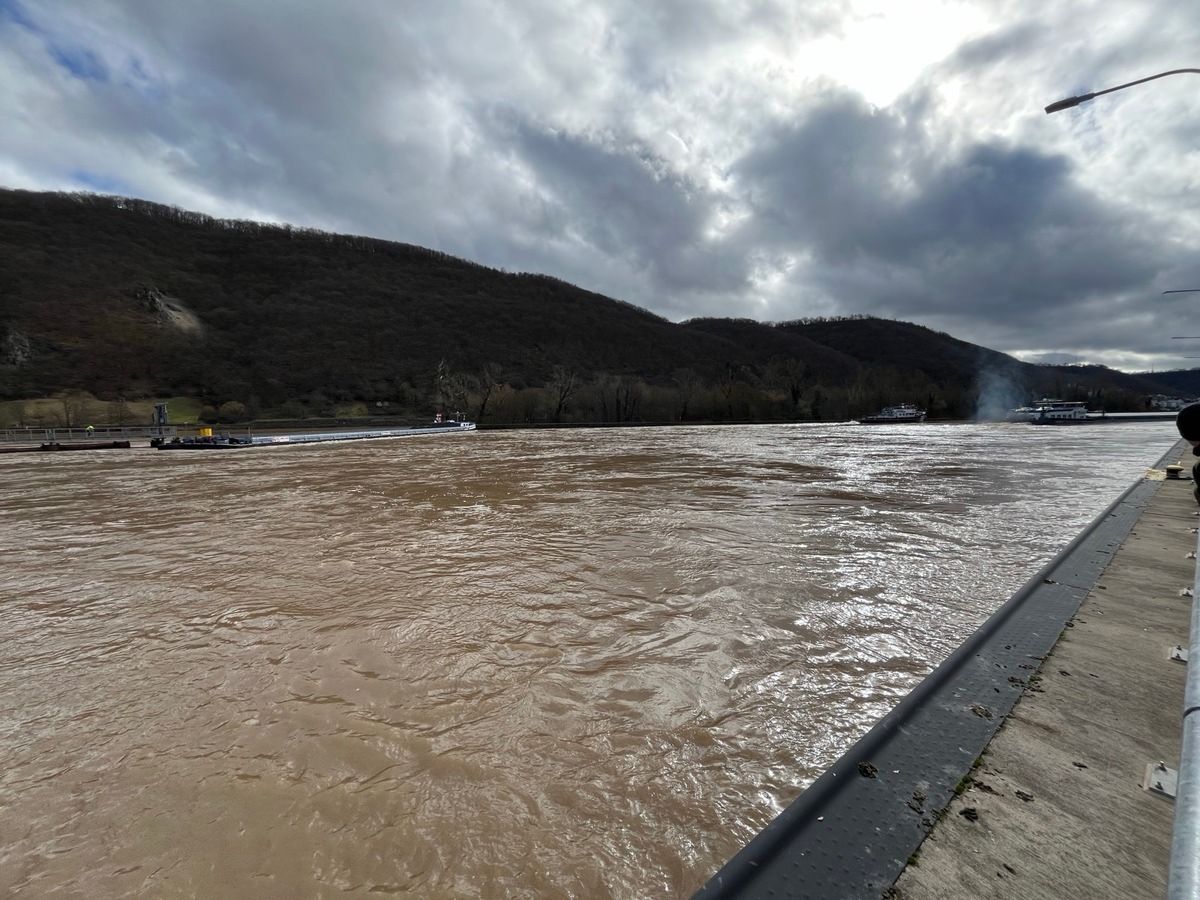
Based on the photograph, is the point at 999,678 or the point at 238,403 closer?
the point at 999,678

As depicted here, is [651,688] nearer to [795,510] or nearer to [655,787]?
[655,787]

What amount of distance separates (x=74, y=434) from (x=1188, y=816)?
6040 centimetres

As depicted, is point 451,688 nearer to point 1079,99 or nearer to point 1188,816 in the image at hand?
point 1188,816

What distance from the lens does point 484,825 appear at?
271 centimetres

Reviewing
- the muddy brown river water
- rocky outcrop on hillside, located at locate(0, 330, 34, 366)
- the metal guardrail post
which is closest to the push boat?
the muddy brown river water

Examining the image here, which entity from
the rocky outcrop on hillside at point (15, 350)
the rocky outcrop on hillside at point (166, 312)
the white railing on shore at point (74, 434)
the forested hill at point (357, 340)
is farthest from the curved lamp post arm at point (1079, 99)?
the rocky outcrop on hillside at point (166, 312)

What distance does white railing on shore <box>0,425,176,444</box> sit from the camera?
39219 millimetres

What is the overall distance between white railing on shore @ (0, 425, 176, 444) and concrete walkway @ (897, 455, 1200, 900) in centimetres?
4799

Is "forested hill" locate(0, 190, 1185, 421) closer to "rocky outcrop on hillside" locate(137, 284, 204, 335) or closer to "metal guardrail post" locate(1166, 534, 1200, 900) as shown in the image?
"rocky outcrop on hillside" locate(137, 284, 204, 335)

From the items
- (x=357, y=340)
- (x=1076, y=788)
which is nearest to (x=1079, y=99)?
(x=1076, y=788)

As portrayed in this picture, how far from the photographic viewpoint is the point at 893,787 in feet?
7.24

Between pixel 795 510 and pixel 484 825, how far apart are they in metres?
9.27

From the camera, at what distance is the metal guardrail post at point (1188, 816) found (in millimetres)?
1091

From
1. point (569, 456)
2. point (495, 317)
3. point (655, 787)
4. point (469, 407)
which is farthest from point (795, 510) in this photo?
point (495, 317)
